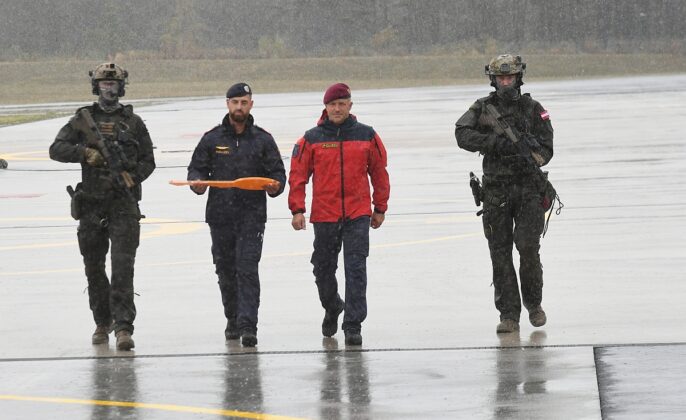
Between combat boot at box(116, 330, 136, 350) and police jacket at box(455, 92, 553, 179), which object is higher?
police jacket at box(455, 92, 553, 179)

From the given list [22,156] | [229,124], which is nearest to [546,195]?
[229,124]

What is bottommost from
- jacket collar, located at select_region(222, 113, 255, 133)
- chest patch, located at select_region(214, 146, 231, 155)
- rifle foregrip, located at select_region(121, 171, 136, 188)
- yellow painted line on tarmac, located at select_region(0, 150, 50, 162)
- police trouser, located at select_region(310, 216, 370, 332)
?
yellow painted line on tarmac, located at select_region(0, 150, 50, 162)

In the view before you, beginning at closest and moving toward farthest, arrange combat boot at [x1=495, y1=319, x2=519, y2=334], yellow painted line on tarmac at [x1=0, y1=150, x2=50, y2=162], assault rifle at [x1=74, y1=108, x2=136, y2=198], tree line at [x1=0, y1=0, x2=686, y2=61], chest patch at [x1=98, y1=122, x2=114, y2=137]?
assault rifle at [x1=74, y1=108, x2=136, y2=198], chest patch at [x1=98, y1=122, x2=114, y2=137], combat boot at [x1=495, y1=319, x2=519, y2=334], yellow painted line on tarmac at [x1=0, y1=150, x2=50, y2=162], tree line at [x1=0, y1=0, x2=686, y2=61]

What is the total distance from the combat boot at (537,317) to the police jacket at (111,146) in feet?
9.16

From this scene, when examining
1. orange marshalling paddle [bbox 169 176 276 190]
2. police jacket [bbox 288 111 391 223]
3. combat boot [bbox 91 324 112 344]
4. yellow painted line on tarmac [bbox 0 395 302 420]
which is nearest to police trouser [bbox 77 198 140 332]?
combat boot [bbox 91 324 112 344]

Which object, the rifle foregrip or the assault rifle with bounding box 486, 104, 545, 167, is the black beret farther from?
the assault rifle with bounding box 486, 104, 545, 167

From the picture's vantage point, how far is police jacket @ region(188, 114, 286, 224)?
10852 mm

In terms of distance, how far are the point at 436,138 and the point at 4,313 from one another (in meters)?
22.3

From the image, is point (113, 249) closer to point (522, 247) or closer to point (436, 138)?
point (522, 247)

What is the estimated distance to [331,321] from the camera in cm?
1102

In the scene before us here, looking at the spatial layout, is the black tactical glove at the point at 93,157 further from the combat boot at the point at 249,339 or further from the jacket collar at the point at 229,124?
the combat boot at the point at 249,339

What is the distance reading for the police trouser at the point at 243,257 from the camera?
10766mm

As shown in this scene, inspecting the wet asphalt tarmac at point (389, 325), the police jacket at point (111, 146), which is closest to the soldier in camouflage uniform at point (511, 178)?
the wet asphalt tarmac at point (389, 325)

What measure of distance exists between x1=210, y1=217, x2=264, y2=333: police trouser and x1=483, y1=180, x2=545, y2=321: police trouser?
1.62 metres
